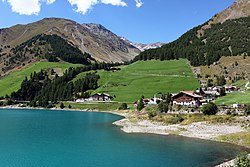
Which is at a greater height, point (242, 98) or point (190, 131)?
point (242, 98)

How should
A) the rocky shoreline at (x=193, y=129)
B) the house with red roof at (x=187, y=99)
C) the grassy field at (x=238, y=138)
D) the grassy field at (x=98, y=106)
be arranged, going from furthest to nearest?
the grassy field at (x=98, y=106), the house with red roof at (x=187, y=99), the rocky shoreline at (x=193, y=129), the grassy field at (x=238, y=138)

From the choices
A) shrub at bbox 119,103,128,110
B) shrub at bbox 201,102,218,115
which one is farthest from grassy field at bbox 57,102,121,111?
shrub at bbox 201,102,218,115

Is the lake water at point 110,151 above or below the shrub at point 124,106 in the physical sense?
below

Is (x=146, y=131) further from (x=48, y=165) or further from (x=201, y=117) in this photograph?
(x=48, y=165)

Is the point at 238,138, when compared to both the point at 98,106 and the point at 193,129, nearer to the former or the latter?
the point at 193,129

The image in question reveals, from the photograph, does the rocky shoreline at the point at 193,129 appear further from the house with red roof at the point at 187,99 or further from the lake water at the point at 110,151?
the house with red roof at the point at 187,99

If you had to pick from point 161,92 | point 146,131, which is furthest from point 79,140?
point 161,92

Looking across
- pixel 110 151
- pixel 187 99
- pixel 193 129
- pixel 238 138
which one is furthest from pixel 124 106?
pixel 110 151

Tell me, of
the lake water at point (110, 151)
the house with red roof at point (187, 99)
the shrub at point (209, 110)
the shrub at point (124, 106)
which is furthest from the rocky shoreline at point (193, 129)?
the shrub at point (124, 106)

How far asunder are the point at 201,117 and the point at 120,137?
2550 centimetres

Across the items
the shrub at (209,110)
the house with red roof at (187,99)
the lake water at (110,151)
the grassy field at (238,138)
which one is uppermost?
the house with red roof at (187,99)

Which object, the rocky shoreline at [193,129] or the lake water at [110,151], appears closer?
the lake water at [110,151]

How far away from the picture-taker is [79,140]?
248ft

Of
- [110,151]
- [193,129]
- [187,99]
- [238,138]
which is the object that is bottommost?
[110,151]
